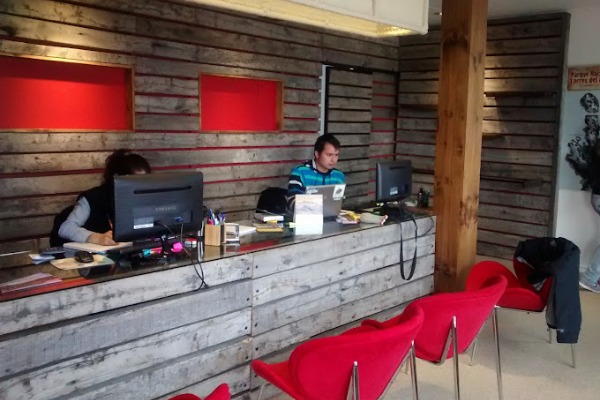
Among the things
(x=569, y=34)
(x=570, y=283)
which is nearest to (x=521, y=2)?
(x=569, y=34)

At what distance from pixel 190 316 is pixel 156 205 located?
0.56 metres

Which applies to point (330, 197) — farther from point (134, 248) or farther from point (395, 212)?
point (134, 248)

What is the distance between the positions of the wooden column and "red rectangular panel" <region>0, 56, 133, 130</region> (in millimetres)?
2635

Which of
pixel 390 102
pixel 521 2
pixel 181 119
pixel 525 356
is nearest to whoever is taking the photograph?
pixel 525 356

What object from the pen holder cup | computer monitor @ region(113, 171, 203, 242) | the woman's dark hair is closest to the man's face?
the woman's dark hair

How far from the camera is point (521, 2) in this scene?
6176 mm

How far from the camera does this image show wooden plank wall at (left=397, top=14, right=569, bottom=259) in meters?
6.70

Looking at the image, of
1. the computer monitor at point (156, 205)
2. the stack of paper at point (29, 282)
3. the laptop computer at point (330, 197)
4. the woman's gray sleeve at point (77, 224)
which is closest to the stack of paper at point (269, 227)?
the laptop computer at point (330, 197)

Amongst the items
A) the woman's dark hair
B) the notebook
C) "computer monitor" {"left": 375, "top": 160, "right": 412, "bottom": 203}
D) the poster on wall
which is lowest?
the notebook

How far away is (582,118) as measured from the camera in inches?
256

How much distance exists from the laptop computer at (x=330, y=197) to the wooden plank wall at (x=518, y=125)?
11.8 feet

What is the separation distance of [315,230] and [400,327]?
1577 mm

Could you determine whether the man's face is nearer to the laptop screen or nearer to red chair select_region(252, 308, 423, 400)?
the laptop screen

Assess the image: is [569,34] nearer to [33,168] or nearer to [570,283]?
[570,283]
